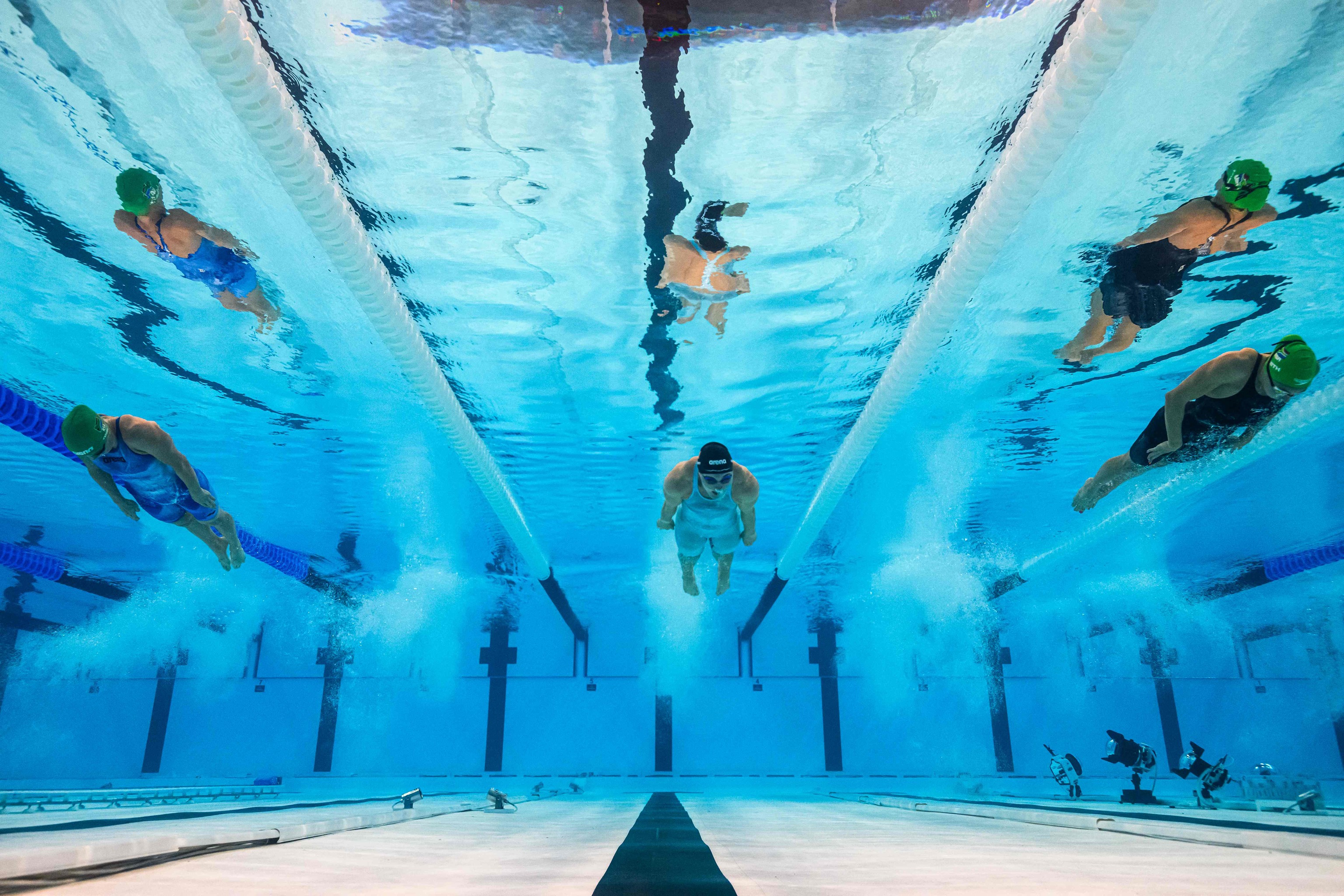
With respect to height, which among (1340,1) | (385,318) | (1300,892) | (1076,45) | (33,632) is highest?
(1340,1)

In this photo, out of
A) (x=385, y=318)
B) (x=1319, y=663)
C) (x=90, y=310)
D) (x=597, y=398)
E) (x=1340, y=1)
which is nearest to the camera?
(x=1340, y=1)

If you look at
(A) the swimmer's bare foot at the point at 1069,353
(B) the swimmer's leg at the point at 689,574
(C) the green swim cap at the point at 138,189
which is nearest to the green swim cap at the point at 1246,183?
(A) the swimmer's bare foot at the point at 1069,353

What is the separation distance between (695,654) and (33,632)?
819 inches

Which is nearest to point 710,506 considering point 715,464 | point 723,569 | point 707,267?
point 715,464

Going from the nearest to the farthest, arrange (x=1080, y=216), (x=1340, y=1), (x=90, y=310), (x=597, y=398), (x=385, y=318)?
(x=1340, y=1) → (x=385, y=318) → (x=1080, y=216) → (x=90, y=310) → (x=597, y=398)

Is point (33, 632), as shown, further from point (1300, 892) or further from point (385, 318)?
point (1300, 892)

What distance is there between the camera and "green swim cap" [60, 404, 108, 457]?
620 centimetres

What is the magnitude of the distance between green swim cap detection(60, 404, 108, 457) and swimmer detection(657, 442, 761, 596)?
5113 mm

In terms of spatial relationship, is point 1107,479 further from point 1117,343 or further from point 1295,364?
point 1117,343

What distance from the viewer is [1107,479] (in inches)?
264

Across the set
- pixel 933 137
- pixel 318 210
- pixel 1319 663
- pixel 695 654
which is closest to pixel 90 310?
pixel 318 210

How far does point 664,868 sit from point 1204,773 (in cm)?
1083

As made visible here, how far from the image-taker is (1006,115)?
5.70 meters

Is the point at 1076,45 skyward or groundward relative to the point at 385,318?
Answer: skyward
